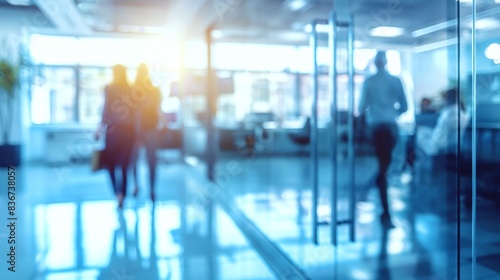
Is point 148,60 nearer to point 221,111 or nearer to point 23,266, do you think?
point 221,111

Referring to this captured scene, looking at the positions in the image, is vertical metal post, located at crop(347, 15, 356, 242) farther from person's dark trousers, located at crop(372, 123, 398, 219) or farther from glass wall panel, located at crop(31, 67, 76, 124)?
glass wall panel, located at crop(31, 67, 76, 124)

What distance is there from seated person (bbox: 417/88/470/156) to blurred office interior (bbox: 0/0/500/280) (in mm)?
84

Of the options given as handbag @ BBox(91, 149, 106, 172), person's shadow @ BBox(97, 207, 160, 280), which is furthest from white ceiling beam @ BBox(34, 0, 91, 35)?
person's shadow @ BBox(97, 207, 160, 280)

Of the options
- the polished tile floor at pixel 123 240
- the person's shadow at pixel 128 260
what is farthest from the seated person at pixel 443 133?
the person's shadow at pixel 128 260

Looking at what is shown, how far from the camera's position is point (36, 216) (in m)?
4.34

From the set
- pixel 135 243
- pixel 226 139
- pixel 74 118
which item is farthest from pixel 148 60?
pixel 135 243

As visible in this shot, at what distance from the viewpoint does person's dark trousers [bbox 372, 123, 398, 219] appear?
362cm

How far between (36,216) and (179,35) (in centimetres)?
455

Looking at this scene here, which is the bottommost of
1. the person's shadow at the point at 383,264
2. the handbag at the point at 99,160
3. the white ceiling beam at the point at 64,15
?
the person's shadow at the point at 383,264

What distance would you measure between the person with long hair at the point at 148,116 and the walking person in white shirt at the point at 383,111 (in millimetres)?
2931

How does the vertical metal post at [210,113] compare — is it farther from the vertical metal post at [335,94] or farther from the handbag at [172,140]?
the vertical metal post at [335,94]

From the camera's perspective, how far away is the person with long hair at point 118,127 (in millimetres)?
4812

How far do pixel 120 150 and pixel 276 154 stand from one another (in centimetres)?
216

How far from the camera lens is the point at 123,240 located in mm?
3475
